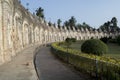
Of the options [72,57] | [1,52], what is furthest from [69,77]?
[1,52]

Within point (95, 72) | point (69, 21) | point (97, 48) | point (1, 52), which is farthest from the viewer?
point (69, 21)

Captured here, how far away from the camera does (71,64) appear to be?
1686 centimetres

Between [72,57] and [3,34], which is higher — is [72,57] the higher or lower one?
the lower one

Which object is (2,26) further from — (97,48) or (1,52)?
(97,48)

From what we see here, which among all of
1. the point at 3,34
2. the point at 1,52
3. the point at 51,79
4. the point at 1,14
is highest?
the point at 1,14

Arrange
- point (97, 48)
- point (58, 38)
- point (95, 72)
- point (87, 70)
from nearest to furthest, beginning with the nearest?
point (95, 72)
point (87, 70)
point (97, 48)
point (58, 38)

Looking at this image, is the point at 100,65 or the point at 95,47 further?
the point at 95,47

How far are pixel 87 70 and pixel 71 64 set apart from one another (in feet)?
13.5

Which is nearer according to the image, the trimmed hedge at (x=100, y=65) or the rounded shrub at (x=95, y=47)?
the trimmed hedge at (x=100, y=65)

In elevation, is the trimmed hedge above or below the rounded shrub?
below

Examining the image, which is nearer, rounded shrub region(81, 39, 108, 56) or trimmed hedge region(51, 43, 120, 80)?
trimmed hedge region(51, 43, 120, 80)

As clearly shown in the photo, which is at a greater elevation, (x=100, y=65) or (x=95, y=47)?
(x=95, y=47)

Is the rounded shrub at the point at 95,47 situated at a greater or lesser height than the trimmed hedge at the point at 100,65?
greater

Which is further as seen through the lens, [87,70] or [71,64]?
[71,64]
